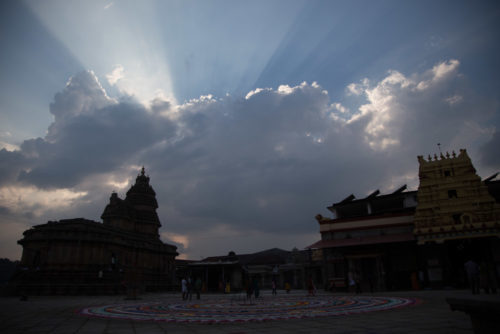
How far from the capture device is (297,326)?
26.3ft

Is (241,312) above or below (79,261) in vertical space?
below

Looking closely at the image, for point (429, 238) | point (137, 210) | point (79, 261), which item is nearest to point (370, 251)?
point (429, 238)

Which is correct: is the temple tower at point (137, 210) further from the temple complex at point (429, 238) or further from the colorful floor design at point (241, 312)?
the colorful floor design at point (241, 312)

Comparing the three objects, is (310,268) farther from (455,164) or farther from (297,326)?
(297,326)

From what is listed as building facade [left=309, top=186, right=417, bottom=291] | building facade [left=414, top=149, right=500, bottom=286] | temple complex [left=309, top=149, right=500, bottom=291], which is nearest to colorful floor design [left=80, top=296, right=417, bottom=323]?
temple complex [left=309, top=149, right=500, bottom=291]

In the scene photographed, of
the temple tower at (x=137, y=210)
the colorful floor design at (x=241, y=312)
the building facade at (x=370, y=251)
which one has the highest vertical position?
the temple tower at (x=137, y=210)

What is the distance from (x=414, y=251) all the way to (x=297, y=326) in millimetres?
24629

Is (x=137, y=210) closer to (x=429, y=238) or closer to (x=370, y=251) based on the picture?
(x=370, y=251)

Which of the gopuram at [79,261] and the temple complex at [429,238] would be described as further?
the gopuram at [79,261]

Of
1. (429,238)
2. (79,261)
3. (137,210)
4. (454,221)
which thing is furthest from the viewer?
(137,210)

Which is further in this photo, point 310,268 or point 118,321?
point 310,268

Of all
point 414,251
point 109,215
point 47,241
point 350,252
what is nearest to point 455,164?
point 414,251

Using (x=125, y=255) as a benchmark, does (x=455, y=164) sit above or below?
above

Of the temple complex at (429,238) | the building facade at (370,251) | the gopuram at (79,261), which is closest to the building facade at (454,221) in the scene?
the temple complex at (429,238)
